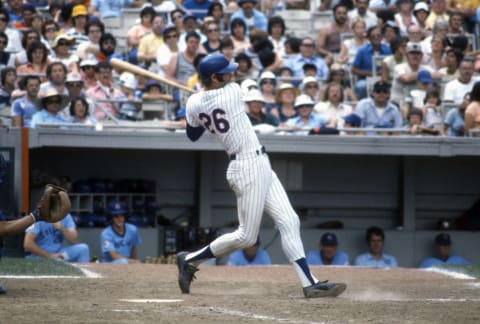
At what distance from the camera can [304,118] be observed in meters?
12.3

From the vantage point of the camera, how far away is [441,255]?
41.0 ft

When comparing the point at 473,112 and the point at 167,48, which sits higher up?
the point at 167,48

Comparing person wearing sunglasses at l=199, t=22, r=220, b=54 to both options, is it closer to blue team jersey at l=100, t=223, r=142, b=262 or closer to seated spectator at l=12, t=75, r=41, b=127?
seated spectator at l=12, t=75, r=41, b=127

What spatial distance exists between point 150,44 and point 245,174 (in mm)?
7018

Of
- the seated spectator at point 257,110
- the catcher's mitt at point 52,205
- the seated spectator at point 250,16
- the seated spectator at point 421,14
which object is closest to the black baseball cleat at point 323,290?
the catcher's mitt at point 52,205

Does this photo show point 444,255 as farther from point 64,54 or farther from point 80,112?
point 64,54

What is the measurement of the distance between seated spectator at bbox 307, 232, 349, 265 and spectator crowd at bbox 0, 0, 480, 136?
122 cm

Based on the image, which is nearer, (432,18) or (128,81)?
(128,81)

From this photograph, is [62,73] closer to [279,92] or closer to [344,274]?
[279,92]

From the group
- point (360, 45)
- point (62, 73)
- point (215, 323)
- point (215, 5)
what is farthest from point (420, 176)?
point (215, 323)

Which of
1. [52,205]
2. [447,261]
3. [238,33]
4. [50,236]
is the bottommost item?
[447,261]

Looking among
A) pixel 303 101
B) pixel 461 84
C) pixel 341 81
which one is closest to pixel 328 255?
pixel 303 101

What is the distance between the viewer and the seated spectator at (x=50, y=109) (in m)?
11.6

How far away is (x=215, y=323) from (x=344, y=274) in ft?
13.1
